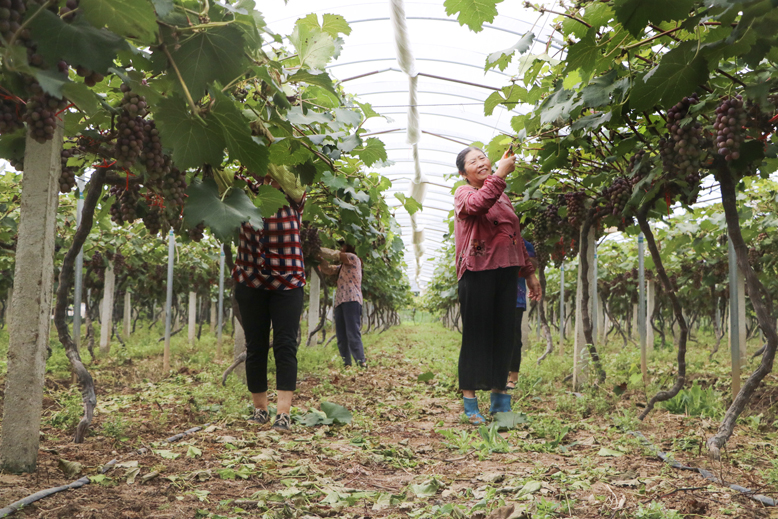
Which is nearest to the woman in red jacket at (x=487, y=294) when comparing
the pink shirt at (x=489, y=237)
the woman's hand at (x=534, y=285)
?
the pink shirt at (x=489, y=237)

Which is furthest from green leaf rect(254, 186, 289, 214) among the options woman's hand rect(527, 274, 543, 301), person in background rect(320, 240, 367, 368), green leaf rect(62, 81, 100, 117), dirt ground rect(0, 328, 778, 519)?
person in background rect(320, 240, 367, 368)

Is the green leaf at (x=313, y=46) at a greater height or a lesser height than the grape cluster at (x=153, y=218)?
greater

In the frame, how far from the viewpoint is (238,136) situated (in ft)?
6.36

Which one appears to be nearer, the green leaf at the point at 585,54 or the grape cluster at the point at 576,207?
the green leaf at the point at 585,54

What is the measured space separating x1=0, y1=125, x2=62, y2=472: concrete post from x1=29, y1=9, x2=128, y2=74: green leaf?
78 cm

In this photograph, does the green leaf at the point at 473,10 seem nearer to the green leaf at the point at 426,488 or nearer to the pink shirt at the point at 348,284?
the green leaf at the point at 426,488

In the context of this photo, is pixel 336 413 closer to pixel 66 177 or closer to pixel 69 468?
pixel 69 468

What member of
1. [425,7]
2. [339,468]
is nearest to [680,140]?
[339,468]

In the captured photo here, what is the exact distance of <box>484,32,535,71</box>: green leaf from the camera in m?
2.56

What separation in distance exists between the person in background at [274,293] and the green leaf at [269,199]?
2.56 feet

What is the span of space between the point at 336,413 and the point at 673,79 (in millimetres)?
2572

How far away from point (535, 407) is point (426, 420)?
0.95 meters

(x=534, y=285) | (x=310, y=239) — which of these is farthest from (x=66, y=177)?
(x=310, y=239)

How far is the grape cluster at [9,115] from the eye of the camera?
1.67 metres
